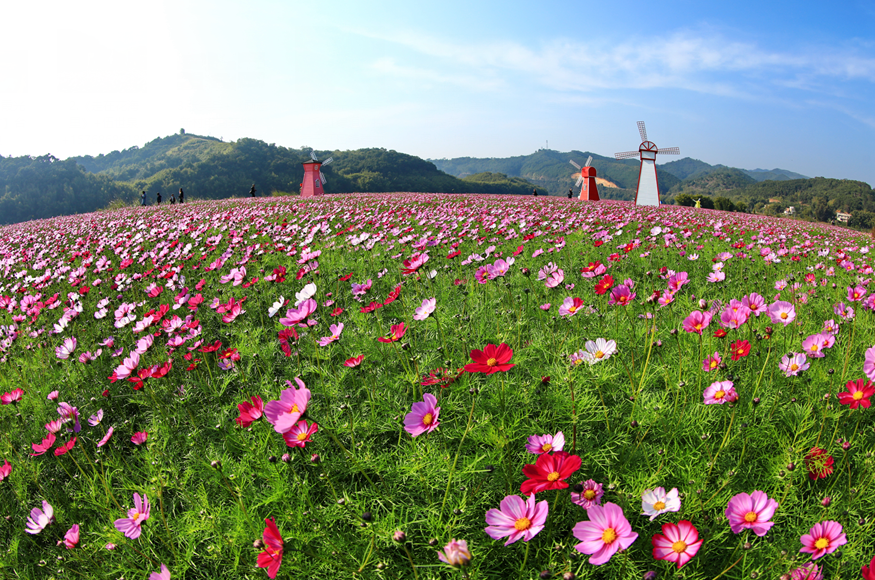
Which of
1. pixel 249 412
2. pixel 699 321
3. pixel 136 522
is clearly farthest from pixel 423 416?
pixel 699 321

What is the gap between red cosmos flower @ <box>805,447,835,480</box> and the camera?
1290mm

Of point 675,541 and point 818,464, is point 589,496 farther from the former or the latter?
point 818,464

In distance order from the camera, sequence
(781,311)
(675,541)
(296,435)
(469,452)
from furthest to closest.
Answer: (781,311), (469,452), (296,435), (675,541)

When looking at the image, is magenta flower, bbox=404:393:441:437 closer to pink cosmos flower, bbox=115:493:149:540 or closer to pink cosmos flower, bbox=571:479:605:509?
pink cosmos flower, bbox=571:479:605:509

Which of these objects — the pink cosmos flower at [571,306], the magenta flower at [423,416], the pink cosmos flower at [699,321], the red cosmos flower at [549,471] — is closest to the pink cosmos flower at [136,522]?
the magenta flower at [423,416]

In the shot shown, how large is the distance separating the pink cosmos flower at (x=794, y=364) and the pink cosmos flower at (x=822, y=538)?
82cm

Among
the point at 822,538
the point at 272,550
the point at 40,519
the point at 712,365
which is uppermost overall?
the point at 712,365

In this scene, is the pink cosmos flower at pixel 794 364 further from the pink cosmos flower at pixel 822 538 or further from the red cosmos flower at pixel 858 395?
the pink cosmos flower at pixel 822 538

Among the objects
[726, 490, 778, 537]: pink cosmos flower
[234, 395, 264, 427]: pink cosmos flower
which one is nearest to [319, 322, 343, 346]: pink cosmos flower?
[234, 395, 264, 427]: pink cosmos flower

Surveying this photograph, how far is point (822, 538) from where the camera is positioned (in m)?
0.98

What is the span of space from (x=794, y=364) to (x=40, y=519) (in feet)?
9.93

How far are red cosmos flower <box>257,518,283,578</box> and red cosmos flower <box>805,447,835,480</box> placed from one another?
5.34 feet

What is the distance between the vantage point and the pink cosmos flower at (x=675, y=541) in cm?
90

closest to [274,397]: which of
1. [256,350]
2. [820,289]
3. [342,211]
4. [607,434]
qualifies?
[256,350]
